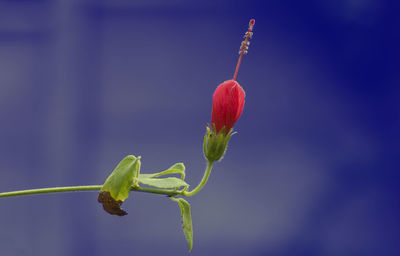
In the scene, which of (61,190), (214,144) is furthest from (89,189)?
(214,144)

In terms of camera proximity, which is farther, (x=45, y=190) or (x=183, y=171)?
(x=183, y=171)

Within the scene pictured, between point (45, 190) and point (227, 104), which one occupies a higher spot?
point (227, 104)

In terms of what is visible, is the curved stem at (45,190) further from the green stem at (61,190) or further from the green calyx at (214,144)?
the green calyx at (214,144)

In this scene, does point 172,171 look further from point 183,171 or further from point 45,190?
point 45,190

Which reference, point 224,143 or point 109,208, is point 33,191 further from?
point 224,143

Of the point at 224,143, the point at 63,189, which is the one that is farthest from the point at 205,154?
the point at 63,189
